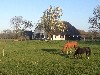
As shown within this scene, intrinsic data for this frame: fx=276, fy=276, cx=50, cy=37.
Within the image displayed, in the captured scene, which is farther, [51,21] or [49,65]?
[51,21]

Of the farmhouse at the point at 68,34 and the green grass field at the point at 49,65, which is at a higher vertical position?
the farmhouse at the point at 68,34

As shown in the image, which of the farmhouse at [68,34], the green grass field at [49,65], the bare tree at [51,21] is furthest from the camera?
the farmhouse at [68,34]

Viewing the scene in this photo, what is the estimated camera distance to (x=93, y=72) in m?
18.9

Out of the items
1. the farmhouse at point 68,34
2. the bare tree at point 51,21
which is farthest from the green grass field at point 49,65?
the farmhouse at point 68,34

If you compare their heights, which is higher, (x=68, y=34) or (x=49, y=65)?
(x=68, y=34)

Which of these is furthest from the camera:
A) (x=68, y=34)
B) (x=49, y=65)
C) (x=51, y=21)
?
(x=68, y=34)

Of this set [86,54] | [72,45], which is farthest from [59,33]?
[86,54]

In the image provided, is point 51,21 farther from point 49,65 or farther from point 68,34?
point 49,65

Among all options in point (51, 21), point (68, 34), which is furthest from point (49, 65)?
point (68, 34)

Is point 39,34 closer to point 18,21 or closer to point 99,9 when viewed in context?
point 18,21

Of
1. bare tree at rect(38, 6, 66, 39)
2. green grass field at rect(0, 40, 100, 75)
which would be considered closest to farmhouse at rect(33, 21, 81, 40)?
bare tree at rect(38, 6, 66, 39)

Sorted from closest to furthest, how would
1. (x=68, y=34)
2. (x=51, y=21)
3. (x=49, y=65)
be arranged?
(x=49, y=65)
(x=51, y=21)
(x=68, y=34)

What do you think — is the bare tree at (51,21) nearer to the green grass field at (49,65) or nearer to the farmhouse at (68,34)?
the farmhouse at (68,34)

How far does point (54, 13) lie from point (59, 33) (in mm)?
14946
